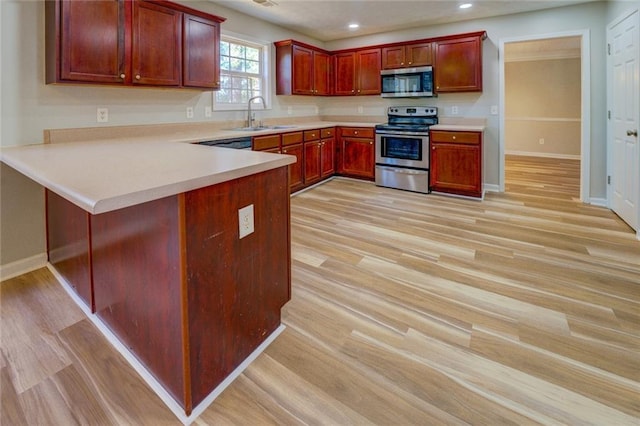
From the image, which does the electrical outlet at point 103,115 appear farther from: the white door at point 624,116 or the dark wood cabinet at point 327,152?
the white door at point 624,116

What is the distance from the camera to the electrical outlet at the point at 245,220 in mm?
1531

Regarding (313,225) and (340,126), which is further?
(340,126)

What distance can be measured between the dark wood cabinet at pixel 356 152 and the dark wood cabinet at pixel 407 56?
42.2 inches

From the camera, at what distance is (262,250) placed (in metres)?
1.71

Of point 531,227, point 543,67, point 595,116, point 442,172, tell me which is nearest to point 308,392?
point 531,227

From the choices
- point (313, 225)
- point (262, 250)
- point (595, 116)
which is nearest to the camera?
point (262, 250)

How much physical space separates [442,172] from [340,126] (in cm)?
183

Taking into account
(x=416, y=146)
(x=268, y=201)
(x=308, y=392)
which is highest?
(x=416, y=146)

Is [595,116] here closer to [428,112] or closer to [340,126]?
[428,112]

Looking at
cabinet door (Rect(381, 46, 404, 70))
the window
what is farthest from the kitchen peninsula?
cabinet door (Rect(381, 46, 404, 70))

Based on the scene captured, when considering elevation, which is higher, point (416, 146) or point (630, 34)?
point (630, 34)

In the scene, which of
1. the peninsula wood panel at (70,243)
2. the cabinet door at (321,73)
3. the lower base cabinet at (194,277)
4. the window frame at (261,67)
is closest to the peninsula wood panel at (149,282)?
the lower base cabinet at (194,277)

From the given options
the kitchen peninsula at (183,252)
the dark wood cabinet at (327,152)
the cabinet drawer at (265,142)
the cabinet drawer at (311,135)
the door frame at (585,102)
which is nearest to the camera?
the kitchen peninsula at (183,252)

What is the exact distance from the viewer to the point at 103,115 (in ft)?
10.1
